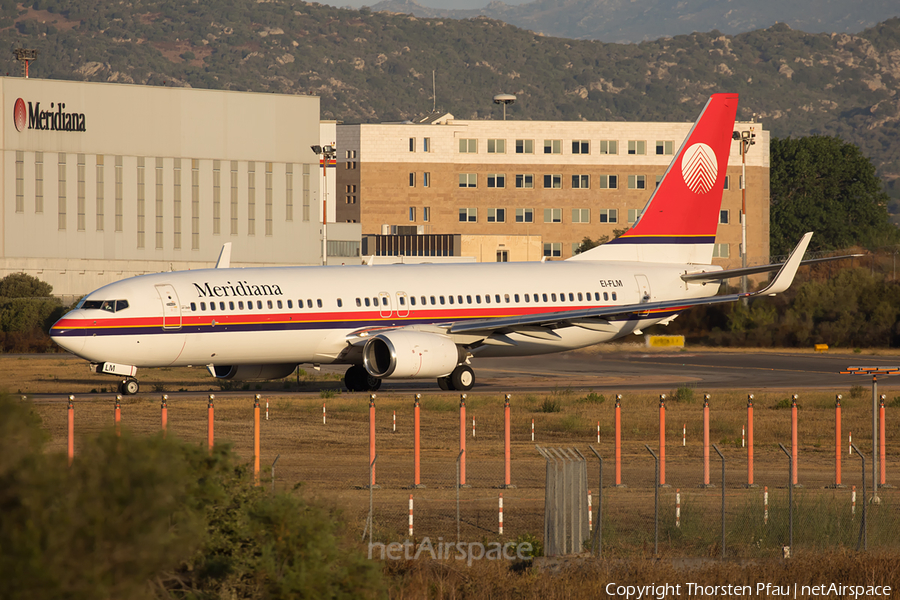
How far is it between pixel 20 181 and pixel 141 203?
31.0 ft

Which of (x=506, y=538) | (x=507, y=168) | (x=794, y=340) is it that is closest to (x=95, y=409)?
(x=506, y=538)

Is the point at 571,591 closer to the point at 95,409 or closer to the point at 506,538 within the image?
the point at 506,538

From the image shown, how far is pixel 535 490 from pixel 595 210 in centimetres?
11861

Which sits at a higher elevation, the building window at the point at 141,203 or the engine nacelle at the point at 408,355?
the building window at the point at 141,203

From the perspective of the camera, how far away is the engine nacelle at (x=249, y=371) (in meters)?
35.1

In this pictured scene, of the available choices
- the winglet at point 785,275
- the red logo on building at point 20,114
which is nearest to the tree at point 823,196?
the red logo on building at point 20,114

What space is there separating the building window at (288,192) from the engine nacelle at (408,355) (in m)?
66.7

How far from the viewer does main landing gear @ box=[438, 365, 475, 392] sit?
36188mm

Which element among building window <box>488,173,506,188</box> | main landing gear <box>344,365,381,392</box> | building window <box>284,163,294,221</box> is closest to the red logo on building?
building window <box>284,163,294,221</box>

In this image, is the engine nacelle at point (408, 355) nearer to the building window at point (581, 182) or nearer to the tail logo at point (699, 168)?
the tail logo at point (699, 168)

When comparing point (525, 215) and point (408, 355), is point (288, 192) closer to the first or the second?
point (525, 215)

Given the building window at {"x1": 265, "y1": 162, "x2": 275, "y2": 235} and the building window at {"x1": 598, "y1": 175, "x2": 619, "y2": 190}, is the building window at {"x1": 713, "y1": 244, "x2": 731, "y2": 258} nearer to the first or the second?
the building window at {"x1": 598, "y1": 175, "x2": 619, "y2": 190}

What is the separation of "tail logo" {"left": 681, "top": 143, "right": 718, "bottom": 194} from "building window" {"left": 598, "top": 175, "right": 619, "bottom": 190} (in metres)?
92.8

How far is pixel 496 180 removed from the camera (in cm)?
13512
